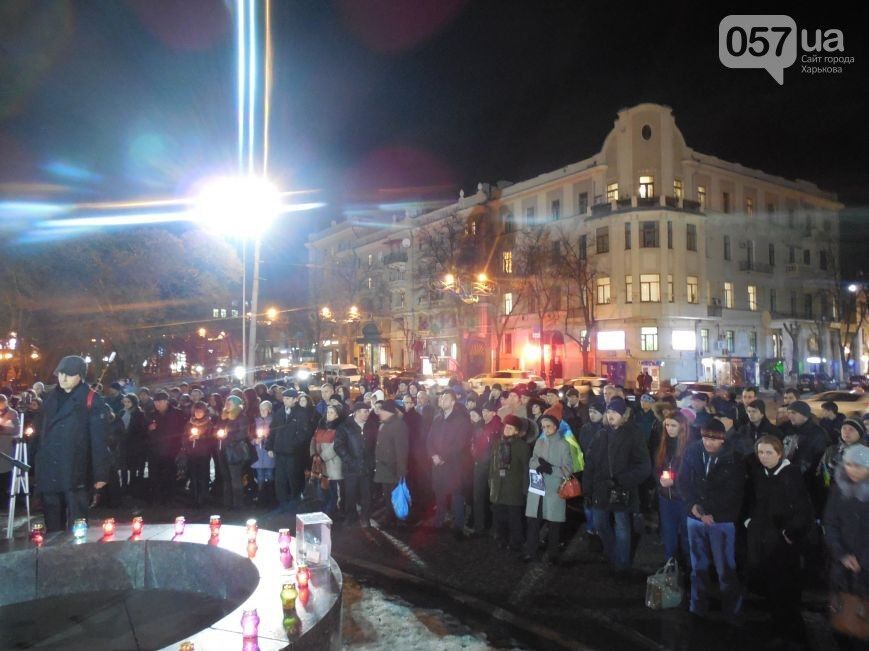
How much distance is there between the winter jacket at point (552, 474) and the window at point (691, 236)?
40.9m

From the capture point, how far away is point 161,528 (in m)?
6.56

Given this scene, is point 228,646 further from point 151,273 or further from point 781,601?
point 151,273

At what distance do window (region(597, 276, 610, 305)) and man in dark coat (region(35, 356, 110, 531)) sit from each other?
4119 centimetres

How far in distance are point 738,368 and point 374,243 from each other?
38701 mm

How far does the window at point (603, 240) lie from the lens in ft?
147

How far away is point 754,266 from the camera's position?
1928 inches

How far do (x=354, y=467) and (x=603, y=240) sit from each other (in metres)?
38.9

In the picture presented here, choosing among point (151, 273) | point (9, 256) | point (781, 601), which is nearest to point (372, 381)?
point (151, 273)

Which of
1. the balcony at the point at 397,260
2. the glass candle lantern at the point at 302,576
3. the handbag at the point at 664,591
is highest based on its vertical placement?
the balcony at the point at 397,260

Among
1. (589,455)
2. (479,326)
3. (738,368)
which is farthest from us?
(479,326)

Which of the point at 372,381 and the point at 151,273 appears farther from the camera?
the point at 372,381

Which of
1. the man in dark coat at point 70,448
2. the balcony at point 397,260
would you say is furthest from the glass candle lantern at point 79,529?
the balcony at point 397,260

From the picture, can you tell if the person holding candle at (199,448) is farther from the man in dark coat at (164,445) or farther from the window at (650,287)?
the window at (650,287)

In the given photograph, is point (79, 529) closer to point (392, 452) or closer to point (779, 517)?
point (392, 452)
